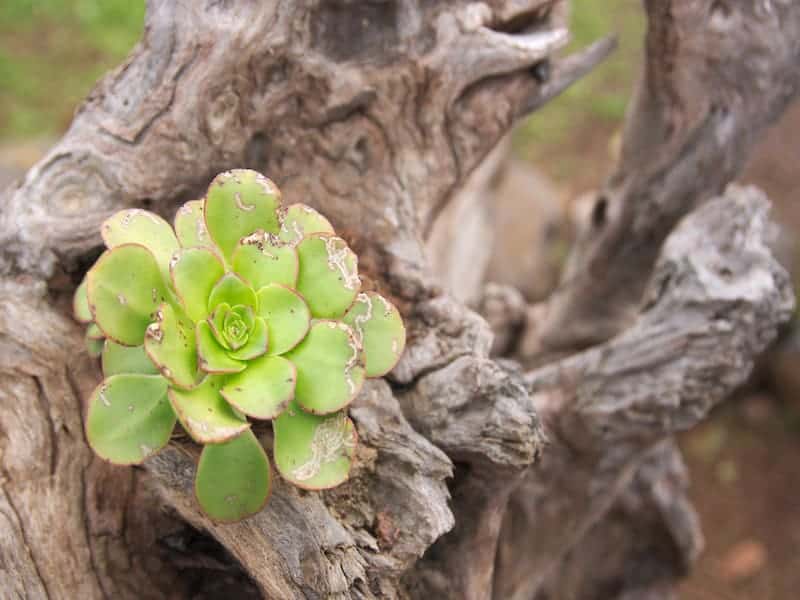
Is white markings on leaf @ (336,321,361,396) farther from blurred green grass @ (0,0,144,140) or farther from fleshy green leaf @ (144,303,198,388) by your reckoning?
blurred green grass @ (0,0,144,140)

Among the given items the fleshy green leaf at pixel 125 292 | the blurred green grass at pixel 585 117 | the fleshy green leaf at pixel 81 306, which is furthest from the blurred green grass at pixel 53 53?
the fleshy green leaf at pixel 125 292

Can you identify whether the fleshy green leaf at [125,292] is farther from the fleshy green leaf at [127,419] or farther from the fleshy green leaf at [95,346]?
the fleshy green leaf at [95,346]

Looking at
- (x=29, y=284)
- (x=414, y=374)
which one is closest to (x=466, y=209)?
(x=414, y=374)

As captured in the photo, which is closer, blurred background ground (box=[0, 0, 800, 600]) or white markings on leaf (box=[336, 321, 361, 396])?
white markings on leaf (box=[336, 321, 361, 396])

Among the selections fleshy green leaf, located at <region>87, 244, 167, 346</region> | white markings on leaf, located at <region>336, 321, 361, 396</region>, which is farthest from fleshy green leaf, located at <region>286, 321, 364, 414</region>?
fleshy green leaf, located at <region>87, 244, 167, 346</region>

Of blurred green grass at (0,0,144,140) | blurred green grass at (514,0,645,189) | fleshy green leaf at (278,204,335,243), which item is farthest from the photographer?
blurred green grass at (514,0,645,189)

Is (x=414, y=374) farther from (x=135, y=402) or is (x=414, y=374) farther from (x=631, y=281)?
(x=631, y=281)
